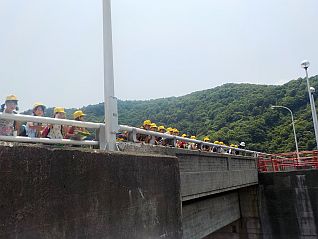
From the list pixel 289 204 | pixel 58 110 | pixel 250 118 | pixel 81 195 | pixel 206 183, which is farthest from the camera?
pixel 250 118

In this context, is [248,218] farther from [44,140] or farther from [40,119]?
[40,119]

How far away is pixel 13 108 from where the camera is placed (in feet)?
15.9

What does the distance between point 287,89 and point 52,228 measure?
68.9 meters

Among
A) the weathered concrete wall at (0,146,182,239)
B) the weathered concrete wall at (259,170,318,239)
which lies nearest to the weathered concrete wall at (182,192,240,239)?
Answer: the weathered concrete wall at (259,170,318,239)

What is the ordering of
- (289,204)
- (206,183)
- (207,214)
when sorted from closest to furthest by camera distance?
(206,183) < (207,214) < (289,204)

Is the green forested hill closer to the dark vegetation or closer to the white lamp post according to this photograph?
the dark vegetation

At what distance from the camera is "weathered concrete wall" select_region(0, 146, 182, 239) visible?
291 cm

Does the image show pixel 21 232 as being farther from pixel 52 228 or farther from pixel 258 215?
pixel 258 215

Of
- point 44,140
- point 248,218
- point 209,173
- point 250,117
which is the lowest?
point 248,218

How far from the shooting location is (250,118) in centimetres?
6128

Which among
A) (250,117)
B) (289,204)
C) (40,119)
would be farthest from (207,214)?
(250,117)

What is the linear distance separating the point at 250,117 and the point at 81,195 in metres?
61.1

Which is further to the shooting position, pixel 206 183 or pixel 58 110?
pixel 206 183

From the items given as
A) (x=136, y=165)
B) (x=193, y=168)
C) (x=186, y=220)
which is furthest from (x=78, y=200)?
(x=186, y=220)
